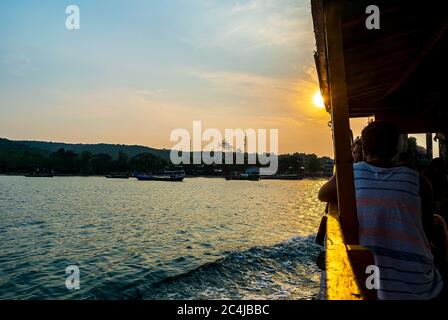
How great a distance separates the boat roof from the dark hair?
91 centimetres

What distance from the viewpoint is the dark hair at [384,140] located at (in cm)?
262

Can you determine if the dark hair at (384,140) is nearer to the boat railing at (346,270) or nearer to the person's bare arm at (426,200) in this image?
the person's bare arm at (426,200)

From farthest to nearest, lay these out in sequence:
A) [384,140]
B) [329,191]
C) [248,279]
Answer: [248,279]
[329,191]
[384,140]

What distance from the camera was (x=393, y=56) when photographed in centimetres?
566

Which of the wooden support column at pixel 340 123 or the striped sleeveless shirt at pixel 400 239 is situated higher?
the wooden support column at pixel 340 123

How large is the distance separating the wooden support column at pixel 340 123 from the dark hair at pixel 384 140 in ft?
1.48

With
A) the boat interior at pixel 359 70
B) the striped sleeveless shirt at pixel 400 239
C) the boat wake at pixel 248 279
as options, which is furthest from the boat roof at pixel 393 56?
the boat wake at pixel 248 279

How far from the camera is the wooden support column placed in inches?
116

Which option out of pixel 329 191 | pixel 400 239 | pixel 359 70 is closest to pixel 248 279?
pixel 359 70

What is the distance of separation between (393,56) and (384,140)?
3.84 meters

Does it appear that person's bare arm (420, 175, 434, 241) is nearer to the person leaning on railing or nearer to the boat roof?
the person leaning on railing

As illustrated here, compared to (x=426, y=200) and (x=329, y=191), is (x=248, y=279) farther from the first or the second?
(x=426, y=200)

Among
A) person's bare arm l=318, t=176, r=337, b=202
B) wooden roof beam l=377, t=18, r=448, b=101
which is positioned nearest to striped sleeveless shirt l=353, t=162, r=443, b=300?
person's bare arm l=318, t=176, r=337, b=202
